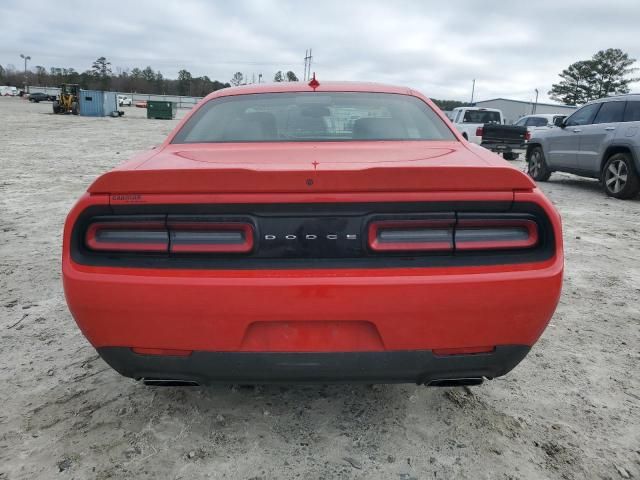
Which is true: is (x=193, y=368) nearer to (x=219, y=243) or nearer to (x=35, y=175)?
(x=219, y=243)

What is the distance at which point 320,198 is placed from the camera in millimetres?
1726

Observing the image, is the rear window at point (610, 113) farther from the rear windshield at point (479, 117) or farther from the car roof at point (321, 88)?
the rear windshield at point (479, 117)

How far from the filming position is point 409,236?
5.80ft

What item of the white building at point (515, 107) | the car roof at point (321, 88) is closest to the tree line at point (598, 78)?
the white building at point (515, 107)

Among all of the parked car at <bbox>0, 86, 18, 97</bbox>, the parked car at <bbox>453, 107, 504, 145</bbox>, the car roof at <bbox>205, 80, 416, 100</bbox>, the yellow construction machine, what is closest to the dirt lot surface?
the car roof at <bbox>205, 80, 416, 100</bbox>

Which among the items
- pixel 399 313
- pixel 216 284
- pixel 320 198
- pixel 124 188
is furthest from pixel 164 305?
pixel 399 313

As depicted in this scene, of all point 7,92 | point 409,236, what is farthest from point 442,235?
point 7,92

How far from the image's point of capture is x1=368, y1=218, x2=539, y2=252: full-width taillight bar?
175 centimetres

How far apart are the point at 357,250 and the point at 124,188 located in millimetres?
883

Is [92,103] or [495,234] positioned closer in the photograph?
[495,234]

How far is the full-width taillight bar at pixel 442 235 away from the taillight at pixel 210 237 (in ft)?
1.51

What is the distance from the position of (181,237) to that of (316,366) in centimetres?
69

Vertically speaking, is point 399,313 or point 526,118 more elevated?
point 526,118

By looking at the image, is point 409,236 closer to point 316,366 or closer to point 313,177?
point 313,177
